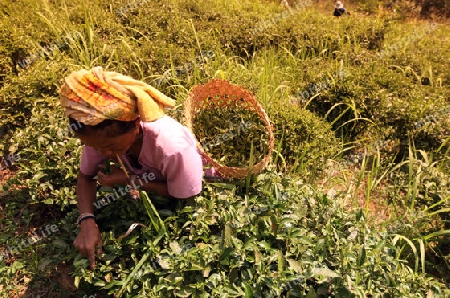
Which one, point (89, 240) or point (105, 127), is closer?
point (105, 127)

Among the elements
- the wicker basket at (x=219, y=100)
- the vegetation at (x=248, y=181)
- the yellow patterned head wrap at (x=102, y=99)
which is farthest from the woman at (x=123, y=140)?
the wicker basket at (x=219, y=100)

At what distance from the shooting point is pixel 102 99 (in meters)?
1.33

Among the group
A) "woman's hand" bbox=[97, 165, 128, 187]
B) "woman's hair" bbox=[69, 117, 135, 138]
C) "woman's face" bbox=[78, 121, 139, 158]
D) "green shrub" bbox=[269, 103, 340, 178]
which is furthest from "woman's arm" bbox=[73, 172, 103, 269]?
"green shrub" bbox=[269, 103, 340, 178]

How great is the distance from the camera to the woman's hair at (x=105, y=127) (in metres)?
1.38

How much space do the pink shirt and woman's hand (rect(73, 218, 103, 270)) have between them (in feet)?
0.90

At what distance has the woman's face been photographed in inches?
54.9

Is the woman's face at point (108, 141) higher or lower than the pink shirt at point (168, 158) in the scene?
higher

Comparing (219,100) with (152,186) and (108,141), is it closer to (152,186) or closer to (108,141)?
(152,186)

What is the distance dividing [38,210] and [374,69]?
3.49 metres

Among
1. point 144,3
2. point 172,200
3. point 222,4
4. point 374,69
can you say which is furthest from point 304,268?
point 222,4

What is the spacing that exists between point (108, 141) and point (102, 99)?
184 mm

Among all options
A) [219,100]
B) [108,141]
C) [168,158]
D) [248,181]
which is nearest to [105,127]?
[108,141]

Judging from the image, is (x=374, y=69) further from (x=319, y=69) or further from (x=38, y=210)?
(x=38, y=210)

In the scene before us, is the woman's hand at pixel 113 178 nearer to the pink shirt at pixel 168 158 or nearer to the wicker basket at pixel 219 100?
the pink shirt at pixel 168 158
